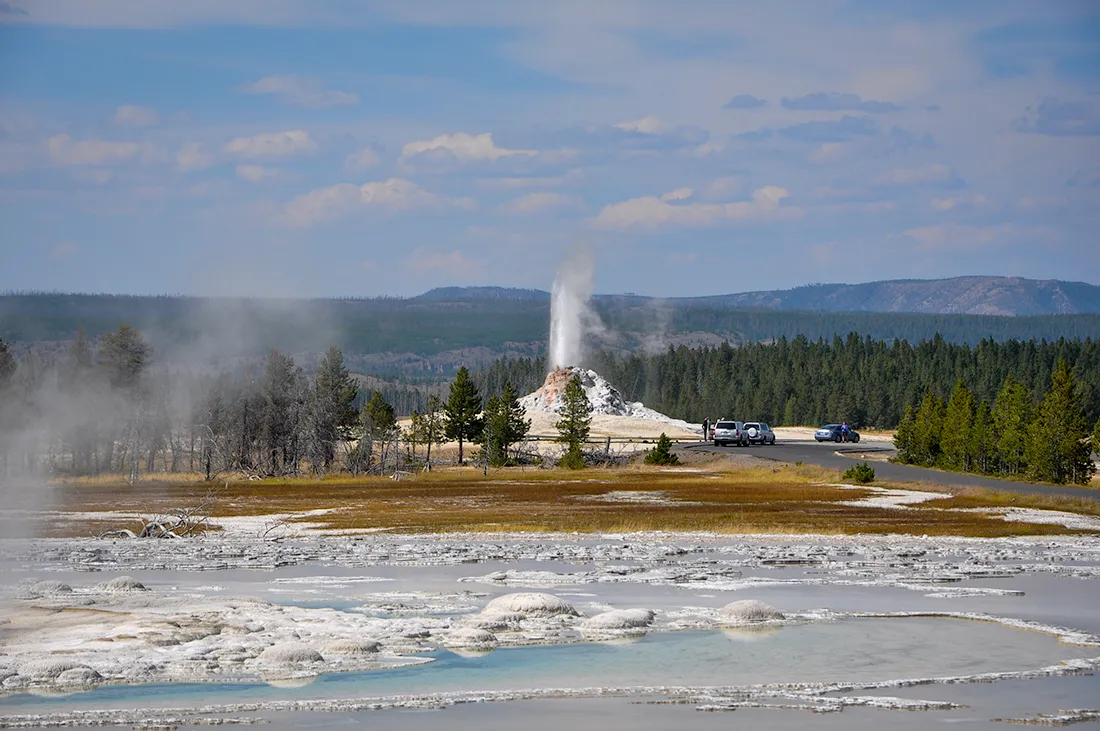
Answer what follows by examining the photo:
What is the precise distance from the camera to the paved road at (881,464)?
57.4 metres

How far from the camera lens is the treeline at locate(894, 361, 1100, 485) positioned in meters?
63.6

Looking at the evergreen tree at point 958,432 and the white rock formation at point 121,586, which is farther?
the evergreen tree at point 958,432

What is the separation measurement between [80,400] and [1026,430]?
55527 mm

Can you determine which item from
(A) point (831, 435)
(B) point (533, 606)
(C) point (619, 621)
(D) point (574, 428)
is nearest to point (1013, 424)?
(D) point (574, 428)

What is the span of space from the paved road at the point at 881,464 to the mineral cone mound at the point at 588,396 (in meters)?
22.4

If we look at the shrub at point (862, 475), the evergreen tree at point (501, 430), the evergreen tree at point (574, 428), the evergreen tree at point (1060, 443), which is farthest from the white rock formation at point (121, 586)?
the evergreen tree at point (501, 430)

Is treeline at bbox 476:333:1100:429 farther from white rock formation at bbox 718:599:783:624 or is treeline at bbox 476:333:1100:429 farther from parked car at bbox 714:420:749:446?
white rock formation at bbox 718:599:783:624

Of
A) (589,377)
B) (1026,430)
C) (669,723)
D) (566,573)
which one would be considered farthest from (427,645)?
(589,377)

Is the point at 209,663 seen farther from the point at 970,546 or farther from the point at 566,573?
the point at 970,546

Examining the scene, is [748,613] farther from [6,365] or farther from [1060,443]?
[1060,443]

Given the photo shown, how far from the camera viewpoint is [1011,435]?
67500mm

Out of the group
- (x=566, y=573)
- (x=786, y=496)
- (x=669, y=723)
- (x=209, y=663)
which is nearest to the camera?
(x=669, y=723)

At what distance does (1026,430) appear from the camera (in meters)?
67.3

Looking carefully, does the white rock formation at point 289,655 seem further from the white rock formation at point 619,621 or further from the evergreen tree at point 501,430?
the evergreen tree at point 501,430
